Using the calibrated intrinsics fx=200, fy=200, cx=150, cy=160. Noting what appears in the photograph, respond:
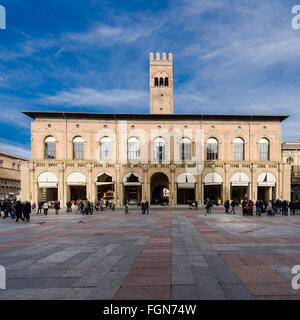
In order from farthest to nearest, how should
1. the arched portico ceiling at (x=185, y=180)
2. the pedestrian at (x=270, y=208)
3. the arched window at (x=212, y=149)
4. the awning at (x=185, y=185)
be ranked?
the arched window at (x=212, y=149) → the awning at (x=185, y=185) → the arched portico ceiling at (x=185, y=180) → the pedestrian at (x=270, y=208)

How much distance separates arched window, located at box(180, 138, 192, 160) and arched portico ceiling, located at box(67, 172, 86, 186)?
57.3 feet

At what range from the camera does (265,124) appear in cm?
3594

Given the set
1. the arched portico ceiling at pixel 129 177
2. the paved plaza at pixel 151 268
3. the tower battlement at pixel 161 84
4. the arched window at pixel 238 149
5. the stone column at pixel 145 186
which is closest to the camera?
the paved plaza at pixel 151 268

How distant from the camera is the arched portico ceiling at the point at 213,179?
34.8m

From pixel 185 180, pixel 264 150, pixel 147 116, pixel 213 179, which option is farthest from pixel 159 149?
pixel 264 150

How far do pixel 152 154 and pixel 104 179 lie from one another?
9501 mm

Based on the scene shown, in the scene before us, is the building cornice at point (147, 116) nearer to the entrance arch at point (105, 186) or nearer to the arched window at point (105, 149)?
the arched window at point (105, 149)

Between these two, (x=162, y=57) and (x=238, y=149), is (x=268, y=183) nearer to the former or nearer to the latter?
(x=238, y=149)

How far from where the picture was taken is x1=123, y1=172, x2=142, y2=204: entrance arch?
34.4 m

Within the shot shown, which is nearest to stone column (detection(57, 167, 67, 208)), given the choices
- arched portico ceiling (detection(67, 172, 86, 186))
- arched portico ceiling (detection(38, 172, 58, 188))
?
arched portico ceiling (detection(38, 172, 58, 188))

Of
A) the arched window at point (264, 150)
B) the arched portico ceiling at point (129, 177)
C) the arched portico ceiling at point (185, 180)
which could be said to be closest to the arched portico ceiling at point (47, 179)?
the arched portico ceiling at point (129, 177)

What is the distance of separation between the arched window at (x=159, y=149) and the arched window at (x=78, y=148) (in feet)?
42.4

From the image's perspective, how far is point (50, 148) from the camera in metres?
35.0

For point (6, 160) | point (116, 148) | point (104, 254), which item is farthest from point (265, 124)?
point (6, 160)
